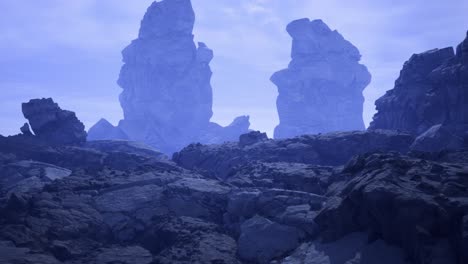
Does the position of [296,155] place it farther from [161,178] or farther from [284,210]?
[284,210]

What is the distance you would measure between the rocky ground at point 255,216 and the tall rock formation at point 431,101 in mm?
16193

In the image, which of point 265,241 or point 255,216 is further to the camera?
point 255,216

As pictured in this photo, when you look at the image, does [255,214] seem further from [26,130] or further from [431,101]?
[26,130]

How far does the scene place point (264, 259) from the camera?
2275 centimetres

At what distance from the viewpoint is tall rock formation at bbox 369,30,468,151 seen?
47781 millimetres

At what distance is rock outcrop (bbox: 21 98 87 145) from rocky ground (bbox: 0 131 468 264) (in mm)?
25830

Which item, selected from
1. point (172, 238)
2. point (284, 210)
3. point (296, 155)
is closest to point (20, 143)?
point (296, 155)

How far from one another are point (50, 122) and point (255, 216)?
49.0 m

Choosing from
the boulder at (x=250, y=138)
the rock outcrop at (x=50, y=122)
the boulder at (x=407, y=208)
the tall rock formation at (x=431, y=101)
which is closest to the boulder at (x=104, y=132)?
the rock outcrop at (x=50, y=122)

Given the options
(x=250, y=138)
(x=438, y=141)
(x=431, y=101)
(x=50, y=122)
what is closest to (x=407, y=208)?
(x=438, y=141)

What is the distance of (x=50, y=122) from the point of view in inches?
2547

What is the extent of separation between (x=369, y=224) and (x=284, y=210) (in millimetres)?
6941

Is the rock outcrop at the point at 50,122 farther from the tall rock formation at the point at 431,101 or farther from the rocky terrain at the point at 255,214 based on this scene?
the tall rock formation at the point at 431,101

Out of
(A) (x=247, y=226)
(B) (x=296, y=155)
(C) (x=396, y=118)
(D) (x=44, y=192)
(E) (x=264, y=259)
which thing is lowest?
(E) (x=264, y=259)
